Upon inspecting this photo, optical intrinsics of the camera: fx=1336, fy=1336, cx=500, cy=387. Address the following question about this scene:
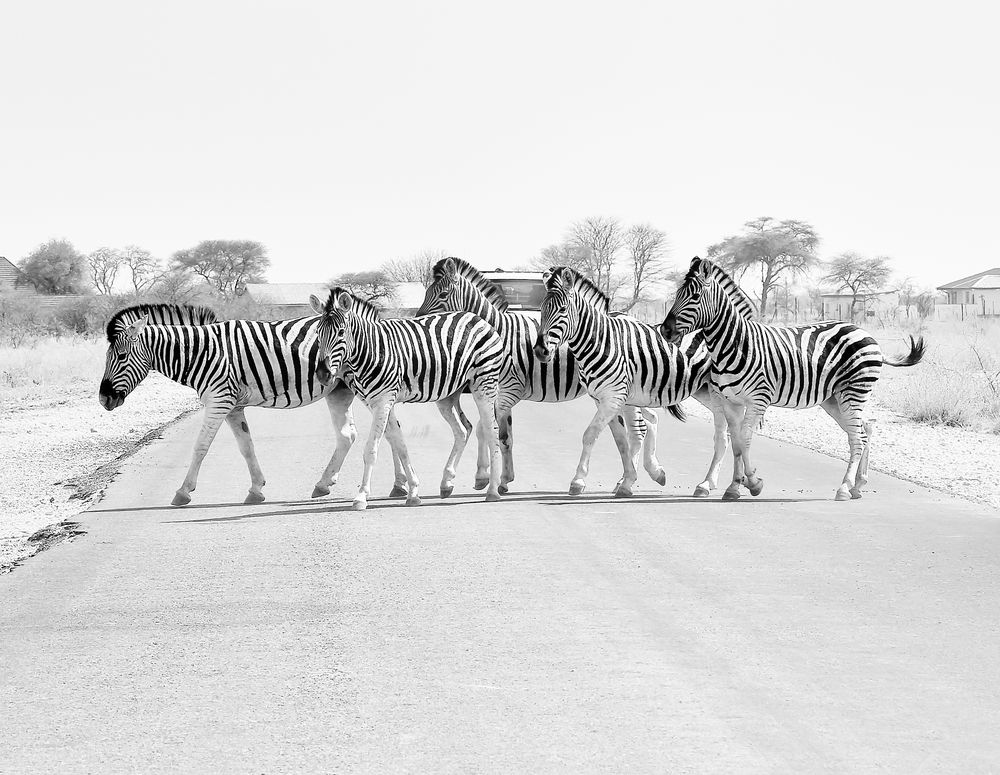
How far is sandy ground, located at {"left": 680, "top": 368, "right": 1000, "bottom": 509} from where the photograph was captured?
1316 centimetres

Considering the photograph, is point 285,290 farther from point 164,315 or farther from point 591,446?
point 591,446

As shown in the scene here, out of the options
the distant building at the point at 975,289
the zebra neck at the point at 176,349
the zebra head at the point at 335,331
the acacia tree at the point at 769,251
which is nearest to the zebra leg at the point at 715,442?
the zebra head at the point at 335,331

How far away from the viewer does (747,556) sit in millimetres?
8719

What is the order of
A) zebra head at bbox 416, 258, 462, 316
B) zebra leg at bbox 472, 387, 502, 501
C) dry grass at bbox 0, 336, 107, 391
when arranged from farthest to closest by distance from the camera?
dry grass at bbox 0, 336, 107, 391 < zebra head at bbox 416, 258, 462, 316 < zebra leg at bbox 472, 387, 502, 501

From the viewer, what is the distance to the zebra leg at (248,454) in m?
11.4

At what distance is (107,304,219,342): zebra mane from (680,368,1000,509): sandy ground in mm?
5324

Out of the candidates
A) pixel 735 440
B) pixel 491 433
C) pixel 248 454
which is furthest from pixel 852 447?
pixel 248 454

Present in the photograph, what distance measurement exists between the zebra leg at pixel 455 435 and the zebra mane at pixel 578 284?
1.43 m

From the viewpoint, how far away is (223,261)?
8606 cm

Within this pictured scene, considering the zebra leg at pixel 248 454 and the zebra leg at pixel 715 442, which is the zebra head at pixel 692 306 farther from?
the zebra leg at pixel 248 454

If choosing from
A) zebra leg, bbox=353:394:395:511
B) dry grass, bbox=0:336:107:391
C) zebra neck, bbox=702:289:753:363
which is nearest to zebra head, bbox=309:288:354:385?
zebra leg, bbox=353:394:395:511

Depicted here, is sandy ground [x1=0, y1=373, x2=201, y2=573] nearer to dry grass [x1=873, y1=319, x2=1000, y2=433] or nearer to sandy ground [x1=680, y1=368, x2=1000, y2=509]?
sandy ground [x1=680, y1=368, x2=1000, y2=509]

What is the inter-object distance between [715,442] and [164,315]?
16.7 ft

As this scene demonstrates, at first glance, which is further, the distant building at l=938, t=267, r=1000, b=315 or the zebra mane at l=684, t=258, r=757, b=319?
the distant building at l=938, t=267, r=1000, b=315
